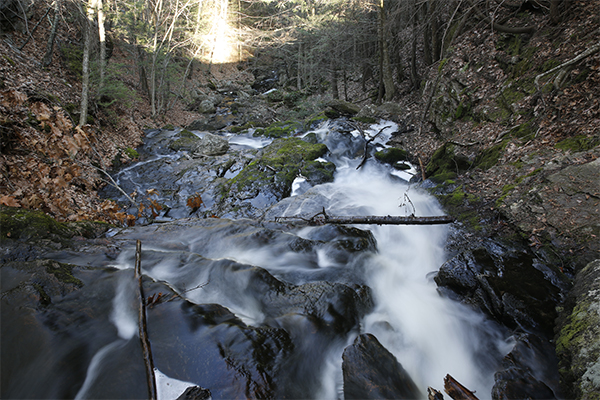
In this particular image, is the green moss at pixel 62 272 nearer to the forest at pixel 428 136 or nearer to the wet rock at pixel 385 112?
the forest at pixel 428 136

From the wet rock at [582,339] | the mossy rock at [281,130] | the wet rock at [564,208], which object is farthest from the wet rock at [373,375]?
the mossy rock at [281,130]

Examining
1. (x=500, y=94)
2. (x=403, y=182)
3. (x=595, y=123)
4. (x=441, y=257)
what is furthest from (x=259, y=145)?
(x=595, y=123)

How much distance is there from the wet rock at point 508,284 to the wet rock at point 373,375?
166 cm

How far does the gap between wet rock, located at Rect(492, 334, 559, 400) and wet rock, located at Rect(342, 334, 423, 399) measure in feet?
2.64

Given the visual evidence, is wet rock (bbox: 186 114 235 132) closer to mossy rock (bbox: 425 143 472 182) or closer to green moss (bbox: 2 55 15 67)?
green moss (bbox: 2 55 15 67)

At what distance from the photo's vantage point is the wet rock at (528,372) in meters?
2.52

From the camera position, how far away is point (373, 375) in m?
2.53

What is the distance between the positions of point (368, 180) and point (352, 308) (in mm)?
6417

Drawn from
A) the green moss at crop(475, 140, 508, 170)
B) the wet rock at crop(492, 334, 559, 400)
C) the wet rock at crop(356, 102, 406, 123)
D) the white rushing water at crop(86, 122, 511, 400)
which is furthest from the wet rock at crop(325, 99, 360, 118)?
the wet rock at crop(492, 334, 559, 400)

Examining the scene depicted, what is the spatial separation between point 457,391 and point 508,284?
1.92 meters

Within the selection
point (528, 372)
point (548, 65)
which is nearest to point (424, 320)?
point (528, 372)

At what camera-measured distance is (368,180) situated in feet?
30.3

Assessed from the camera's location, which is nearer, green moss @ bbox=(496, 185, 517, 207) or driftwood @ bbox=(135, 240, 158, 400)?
driftwood @ bbox=(135, 240, 158, 400)

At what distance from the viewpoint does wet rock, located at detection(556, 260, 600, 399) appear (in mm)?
2330
